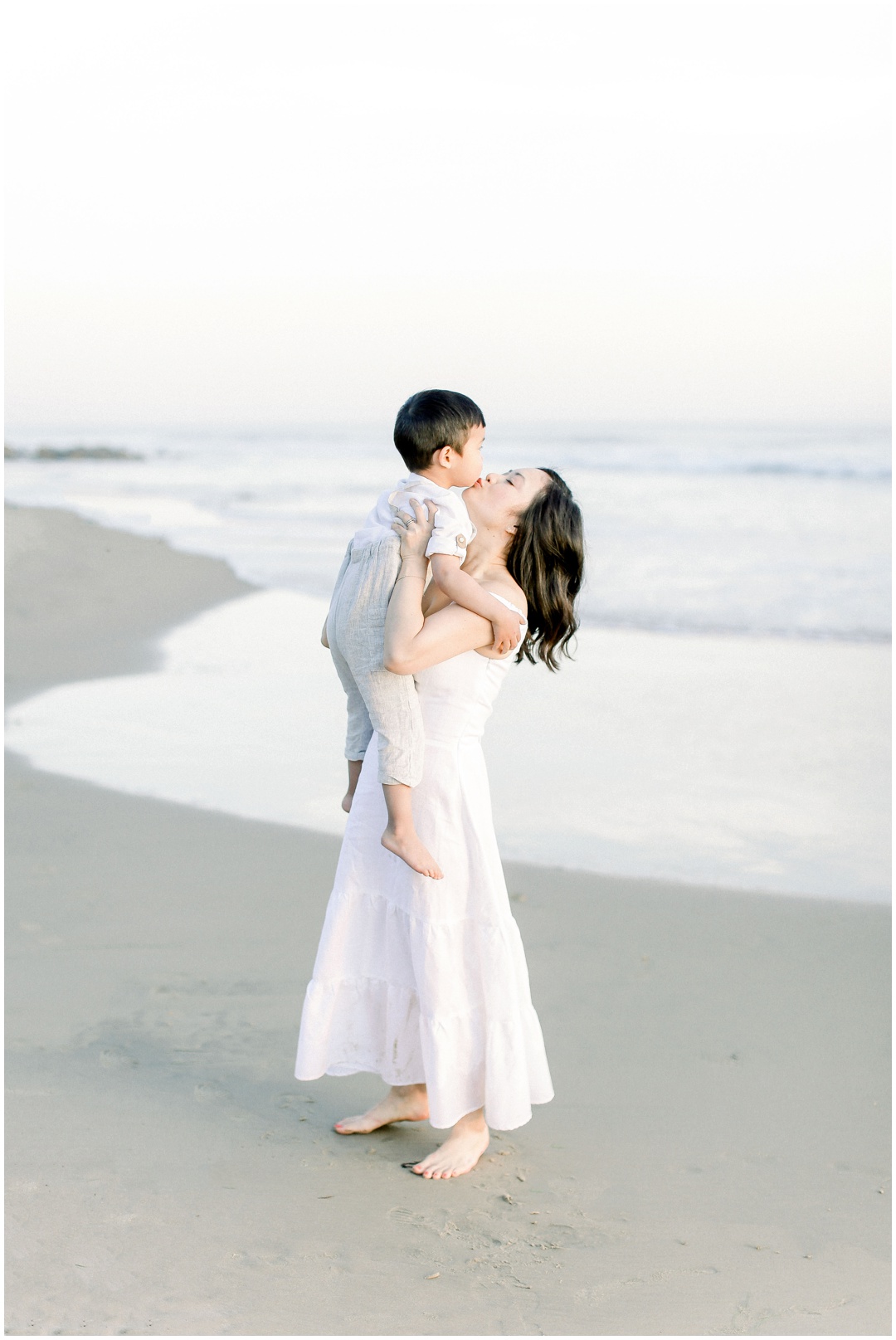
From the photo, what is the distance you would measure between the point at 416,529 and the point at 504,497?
309 millimetres

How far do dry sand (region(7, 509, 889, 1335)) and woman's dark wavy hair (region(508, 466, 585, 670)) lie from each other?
1.39 metres

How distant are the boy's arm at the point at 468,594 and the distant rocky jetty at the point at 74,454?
123 feet

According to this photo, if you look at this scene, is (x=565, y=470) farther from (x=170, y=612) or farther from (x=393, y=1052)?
(x=393, y=1052)

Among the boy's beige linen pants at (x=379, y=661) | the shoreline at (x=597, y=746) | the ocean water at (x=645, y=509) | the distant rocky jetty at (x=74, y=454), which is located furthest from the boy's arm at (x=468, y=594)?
the distant rocky jetty at (x=74, y=454)

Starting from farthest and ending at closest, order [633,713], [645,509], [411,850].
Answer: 1. [645,509]
2. [633,713]
3. [411,850]

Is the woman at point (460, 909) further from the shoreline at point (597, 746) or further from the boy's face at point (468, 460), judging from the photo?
the shoreline at point (597, 746)

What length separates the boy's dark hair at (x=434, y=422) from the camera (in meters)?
3.17

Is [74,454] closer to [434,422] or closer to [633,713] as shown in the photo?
[633,713]

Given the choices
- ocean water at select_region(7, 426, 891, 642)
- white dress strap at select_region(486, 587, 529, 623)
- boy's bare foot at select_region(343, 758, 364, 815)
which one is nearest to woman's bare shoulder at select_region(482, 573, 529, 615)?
white dress strap at select_region(486, 587, 529, 623)

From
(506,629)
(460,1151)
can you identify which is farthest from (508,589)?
(460,1151)

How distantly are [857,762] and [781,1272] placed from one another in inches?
196

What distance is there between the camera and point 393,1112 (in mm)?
3609

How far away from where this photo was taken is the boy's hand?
3.19 meters

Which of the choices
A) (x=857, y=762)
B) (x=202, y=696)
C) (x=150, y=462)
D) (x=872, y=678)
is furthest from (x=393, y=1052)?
(x=150, y=462)
